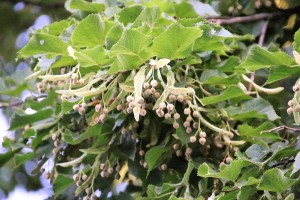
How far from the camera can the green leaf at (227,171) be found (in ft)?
3.14

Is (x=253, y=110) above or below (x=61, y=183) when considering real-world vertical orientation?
above

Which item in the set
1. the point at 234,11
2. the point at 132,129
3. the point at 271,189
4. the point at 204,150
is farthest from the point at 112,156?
the point at 234,11

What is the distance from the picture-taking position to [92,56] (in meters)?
1.04

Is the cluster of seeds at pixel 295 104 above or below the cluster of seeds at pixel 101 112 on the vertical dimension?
above

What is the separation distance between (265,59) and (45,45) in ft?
1.25

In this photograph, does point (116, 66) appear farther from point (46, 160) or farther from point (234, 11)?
point (234, 11)

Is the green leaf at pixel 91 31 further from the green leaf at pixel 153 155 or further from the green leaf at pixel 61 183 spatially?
the green leaf at pixel 61 183

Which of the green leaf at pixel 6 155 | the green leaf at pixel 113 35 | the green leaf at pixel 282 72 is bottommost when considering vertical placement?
the green leaf at pixel 6 155

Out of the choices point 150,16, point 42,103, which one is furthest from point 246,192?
point 42,103

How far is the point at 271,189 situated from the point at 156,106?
23 centimetres

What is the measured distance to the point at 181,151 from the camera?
1.21m

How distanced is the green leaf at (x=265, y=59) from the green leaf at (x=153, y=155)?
0.26 meters

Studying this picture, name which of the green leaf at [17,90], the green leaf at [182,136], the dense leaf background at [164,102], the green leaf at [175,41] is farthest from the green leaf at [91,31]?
the green leaf at [17,90]

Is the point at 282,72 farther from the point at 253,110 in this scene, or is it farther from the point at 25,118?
the point at 25,118
